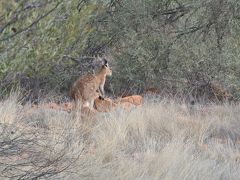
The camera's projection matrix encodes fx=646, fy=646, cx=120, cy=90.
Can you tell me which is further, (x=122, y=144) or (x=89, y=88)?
(x=89, y=88)

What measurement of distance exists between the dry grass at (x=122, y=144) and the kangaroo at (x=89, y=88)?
95cm

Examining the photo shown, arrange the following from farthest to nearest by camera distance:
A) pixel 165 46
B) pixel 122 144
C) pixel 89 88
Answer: pixel 165 46 < pixel 89 88 < pixel 122 144

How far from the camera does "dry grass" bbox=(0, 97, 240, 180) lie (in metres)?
6.09

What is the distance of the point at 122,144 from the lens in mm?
7754

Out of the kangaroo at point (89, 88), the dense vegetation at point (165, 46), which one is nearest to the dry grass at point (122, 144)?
the kangaroo at point (89, 88)

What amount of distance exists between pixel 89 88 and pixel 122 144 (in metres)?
3.03

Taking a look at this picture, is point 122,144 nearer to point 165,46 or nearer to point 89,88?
point 89,88

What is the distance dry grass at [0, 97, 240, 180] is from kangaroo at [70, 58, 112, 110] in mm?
955

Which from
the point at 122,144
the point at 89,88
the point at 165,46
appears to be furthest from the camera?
the point at 165,46

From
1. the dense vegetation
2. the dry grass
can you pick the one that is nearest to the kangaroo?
the dense vegetation

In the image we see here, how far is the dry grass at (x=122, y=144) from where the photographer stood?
20.0 feet

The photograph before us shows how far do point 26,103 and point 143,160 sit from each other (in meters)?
4.27

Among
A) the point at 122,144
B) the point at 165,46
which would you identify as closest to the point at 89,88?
the point at 165,46

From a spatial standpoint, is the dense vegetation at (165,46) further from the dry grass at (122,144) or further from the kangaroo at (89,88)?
the dry grass at (122,144)
